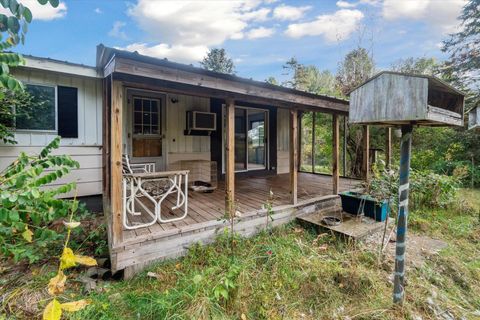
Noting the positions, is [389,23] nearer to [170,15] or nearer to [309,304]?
[170,15]

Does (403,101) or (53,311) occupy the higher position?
(403,101)

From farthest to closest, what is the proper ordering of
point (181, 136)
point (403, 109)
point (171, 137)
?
1. point (181, 136)
2. point (171, 137)
3. point (403, 109)

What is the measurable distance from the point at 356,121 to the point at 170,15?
13567 millimetres

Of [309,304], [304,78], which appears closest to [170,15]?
[304,78]

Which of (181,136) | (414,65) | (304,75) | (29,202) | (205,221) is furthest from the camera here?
(304,75)

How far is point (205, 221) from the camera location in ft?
10.3

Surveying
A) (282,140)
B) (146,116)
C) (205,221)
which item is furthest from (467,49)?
(205,221)

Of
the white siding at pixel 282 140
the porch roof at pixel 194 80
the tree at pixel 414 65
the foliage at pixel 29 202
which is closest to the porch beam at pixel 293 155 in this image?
the porch roof at pixel 194 80

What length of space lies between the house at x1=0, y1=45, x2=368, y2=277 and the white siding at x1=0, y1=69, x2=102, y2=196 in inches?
0.6

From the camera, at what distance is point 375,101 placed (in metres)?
1.94

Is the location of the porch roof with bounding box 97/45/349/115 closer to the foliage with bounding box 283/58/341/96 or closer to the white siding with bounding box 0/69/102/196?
the white siding with bounding box 0/69/102/196

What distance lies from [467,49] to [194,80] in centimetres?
1159

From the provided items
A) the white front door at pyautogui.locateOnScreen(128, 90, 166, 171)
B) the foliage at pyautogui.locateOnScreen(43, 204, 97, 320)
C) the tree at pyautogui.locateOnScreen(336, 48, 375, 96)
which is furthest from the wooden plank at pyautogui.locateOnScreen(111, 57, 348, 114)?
the tree at pyautogui.locateOnScreen(336, 48, 375, 96)

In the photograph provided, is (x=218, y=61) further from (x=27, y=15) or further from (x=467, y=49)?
(x=27, y=15)
